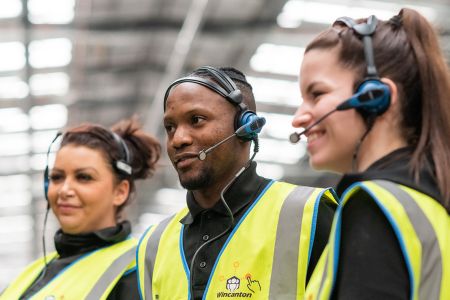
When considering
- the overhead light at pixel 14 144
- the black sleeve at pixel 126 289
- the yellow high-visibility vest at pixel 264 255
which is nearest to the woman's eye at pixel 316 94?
the yellow high-visibility vest at pixel 264 255

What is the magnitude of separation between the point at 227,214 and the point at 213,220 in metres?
0.06

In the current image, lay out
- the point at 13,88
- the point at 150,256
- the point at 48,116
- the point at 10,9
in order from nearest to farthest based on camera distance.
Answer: the point at 150,256, the point at 10,9, the point at 13,88, the point at 48,116

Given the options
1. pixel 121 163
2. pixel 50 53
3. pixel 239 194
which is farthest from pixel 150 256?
pixel 50 53

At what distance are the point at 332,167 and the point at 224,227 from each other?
649mm

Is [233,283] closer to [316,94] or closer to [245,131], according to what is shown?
[245,131]

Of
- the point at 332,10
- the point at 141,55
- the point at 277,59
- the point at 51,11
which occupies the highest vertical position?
the point at 332,10

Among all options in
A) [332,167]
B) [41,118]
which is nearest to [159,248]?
[332,167]

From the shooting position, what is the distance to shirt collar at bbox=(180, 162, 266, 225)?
7.16 feet

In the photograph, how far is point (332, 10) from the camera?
8.23 meters

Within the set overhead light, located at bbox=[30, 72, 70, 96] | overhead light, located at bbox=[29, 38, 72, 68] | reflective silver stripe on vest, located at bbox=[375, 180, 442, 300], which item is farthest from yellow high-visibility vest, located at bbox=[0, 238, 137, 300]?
overhead light, located at bbox=[30, 72, 70, 96]

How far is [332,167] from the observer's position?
5.21ft

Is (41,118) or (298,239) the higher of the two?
(298,239)

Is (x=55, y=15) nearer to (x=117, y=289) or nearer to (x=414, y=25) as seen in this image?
(x=117, y=289)

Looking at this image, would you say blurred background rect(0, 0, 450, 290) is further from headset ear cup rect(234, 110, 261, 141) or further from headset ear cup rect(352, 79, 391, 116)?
headset ear cup rect(352, 79, 391, 116)
